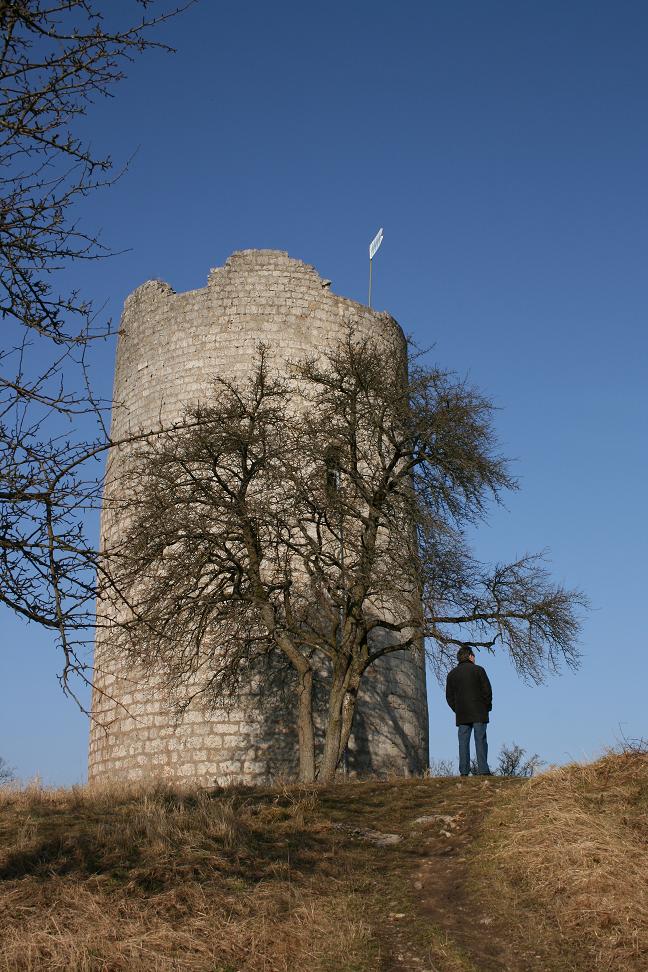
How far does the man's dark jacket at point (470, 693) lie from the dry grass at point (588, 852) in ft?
9.63

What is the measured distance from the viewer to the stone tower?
13445mm

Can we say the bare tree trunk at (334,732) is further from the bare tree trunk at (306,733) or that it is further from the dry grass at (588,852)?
the dry grass at (588,852)

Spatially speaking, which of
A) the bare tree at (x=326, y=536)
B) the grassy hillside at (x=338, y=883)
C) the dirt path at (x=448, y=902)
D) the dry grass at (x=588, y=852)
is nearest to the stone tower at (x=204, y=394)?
the bare tree at (x=326, y=536)

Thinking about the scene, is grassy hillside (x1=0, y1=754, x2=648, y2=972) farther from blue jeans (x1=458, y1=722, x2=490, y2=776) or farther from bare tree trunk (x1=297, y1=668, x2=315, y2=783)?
bare tree trunk (x1=297, y1=668, x2=315, y2=783)

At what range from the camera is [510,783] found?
9367 mm

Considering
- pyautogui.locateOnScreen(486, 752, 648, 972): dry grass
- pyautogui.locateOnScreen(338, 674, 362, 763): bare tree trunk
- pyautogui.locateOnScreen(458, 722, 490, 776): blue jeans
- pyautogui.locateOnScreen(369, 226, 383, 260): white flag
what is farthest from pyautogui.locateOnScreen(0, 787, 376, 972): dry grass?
pyautogui.locateOnScreen(369, 226, 383, 260): white flag

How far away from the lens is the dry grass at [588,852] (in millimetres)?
5418

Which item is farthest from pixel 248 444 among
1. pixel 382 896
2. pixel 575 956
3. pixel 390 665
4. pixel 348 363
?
pixel 575 956

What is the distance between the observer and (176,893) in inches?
241

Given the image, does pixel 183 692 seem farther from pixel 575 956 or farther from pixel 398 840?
pixel 575 956

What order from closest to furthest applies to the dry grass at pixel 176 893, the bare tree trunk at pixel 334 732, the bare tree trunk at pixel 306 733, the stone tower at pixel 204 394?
the dry grass at pixel 176 893
the bare tree trunk at pixel 334 732
the bare tree trunk at pixel 306 733
the stone tower at pixel 204 394


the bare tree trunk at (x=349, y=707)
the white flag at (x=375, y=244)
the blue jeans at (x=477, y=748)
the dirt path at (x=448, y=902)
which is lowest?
the dirt path at (x=448, y=902)

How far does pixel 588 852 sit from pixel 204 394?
33.7 feet

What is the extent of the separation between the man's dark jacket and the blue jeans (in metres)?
0.09
